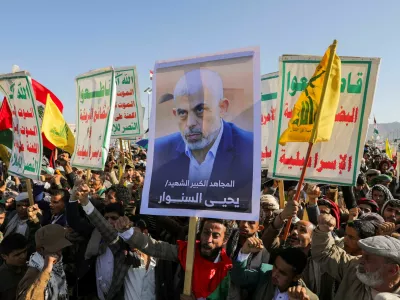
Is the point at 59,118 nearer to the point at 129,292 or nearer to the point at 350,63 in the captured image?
the point at 129,292

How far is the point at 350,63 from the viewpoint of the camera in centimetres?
402

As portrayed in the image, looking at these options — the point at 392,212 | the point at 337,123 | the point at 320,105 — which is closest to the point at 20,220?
the point at 320,105

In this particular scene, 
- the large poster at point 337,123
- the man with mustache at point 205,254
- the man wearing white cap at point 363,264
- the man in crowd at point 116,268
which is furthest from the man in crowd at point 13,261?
the large poster at point 337,123

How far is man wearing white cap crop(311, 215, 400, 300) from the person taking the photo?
7.27 feet

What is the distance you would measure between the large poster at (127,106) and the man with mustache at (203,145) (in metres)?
4.62

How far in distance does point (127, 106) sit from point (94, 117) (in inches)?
98.0

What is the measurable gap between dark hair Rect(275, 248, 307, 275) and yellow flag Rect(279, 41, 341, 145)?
1093 millimetres

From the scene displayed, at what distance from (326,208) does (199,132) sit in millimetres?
2011

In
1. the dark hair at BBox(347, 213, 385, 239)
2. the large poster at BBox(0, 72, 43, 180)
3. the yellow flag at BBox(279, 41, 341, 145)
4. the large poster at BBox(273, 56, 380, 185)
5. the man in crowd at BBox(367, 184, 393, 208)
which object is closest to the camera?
the dark hair at BBox(347, 213, 385, 239)

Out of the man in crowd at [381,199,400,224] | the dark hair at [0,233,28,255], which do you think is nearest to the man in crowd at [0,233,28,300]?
the dark hair at [0,233,28,255]

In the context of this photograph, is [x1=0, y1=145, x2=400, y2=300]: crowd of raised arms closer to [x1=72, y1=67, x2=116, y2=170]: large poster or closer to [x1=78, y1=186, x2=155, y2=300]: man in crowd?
[x1=78, y1=186, x2=155, y2=300]: man in crowd

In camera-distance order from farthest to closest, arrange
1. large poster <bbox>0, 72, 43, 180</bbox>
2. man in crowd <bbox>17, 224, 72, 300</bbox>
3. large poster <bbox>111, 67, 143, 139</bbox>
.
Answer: large poster <bbox>111, 67, 143, 139</bbox>, large poster <bbox>0, 72, 43, 180</bbox>, man in crowd <bbox>17, 224, 72, 300</bbox>

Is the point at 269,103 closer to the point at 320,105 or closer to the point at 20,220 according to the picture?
the point at 320,105

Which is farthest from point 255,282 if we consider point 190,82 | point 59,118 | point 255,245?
point 59,118
